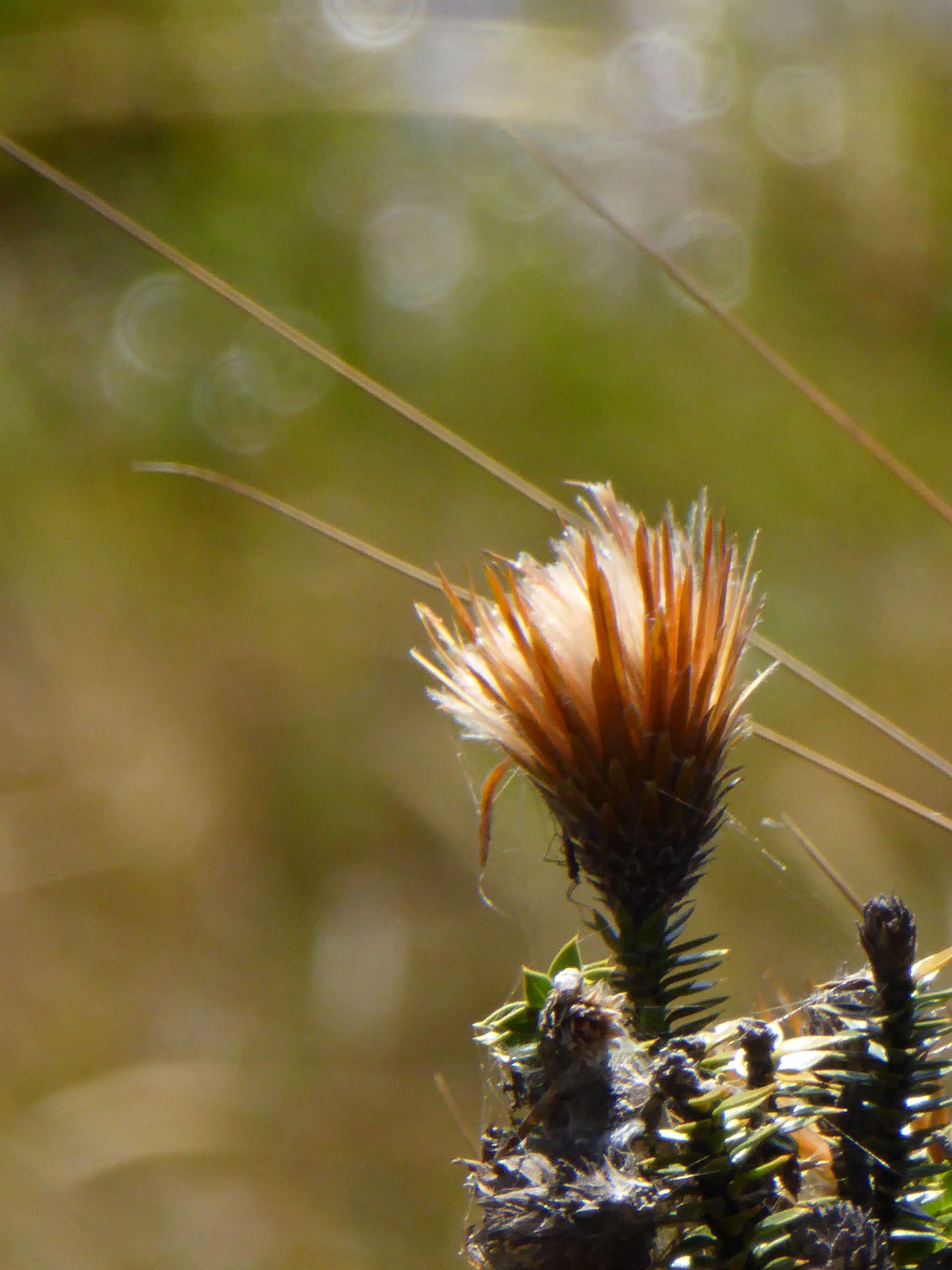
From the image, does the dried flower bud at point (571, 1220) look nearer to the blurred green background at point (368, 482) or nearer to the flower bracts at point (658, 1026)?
the flower bracts at point (658, 1026)

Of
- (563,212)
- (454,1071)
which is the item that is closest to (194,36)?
(563,212)

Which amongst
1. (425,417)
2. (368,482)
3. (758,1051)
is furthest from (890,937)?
(368,482)

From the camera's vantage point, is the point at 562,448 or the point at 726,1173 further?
the point at 562,448

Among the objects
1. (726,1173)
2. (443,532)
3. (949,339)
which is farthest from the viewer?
(443,532)

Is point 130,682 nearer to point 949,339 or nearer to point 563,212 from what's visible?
point 563,212

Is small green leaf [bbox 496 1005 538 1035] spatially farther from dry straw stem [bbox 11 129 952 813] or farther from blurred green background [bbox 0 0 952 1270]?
blurred green background [bbox 0 0 952 1270]

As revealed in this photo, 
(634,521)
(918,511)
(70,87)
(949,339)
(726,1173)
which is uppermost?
(70,87)
